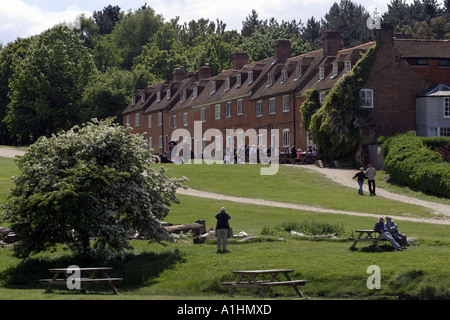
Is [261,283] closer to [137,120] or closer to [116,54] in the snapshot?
[137,120]

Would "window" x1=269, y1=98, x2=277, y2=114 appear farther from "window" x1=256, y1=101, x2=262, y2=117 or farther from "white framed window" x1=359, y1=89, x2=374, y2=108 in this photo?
"white framed window" x1=359, y1=89, x2=374, y2=108

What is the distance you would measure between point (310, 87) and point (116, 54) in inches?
2671

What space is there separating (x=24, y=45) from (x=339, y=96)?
53975 millimetres

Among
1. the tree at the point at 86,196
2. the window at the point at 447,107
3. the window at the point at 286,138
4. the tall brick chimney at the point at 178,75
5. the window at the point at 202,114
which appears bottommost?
the tree at the point at 86,196

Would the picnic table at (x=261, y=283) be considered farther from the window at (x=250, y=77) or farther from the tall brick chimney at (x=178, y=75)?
the tall brick chimney at (x=178, y=75)

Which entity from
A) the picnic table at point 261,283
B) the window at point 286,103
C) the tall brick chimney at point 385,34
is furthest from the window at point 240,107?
the picnic table at point 261,283

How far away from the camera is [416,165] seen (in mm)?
49531

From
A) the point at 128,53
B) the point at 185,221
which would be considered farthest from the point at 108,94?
the point at 185,221

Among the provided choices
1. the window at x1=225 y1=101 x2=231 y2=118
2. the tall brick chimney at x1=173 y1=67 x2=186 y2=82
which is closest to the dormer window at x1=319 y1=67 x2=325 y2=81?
the window at x1=225 y1=101 x2=231 y2=118

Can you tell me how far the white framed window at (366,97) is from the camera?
60.3 m

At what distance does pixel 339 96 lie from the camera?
59.3 metres

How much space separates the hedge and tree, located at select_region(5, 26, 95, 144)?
43.5m

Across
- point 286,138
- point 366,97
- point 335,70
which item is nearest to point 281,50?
point 286,138

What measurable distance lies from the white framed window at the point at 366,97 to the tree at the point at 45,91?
38170 mm
